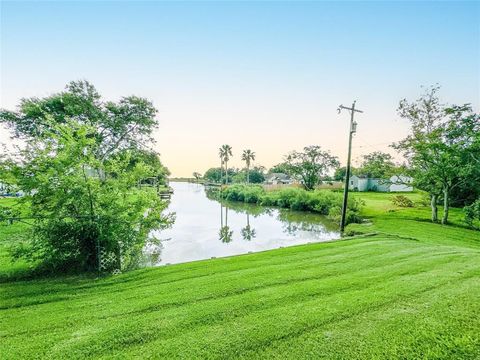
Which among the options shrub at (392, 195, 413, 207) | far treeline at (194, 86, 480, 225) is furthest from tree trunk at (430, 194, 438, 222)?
shrub at (392, 195, 413, 207)

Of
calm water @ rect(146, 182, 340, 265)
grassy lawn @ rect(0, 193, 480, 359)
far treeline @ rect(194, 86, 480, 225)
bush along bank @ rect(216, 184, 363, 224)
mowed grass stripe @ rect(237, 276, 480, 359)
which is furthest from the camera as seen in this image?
bush along bank @ rect(216, 184, 363, 224)

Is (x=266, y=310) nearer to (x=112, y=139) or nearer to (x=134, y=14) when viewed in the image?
(x=134, y=14)

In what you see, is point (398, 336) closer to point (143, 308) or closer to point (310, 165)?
point (143, 308)

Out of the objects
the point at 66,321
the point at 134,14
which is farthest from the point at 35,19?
the point at 66,321

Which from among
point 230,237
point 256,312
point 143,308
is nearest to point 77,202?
point 143,308

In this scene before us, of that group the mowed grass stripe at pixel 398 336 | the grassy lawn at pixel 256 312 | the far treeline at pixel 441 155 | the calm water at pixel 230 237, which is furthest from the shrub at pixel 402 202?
the mowed grass stripe at pixel 398 336

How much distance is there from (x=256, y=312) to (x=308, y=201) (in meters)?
20.7

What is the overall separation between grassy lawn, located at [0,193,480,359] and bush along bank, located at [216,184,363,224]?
12292 mm

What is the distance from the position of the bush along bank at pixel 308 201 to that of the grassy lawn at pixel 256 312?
484 inches

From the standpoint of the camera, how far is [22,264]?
5648 millimetres

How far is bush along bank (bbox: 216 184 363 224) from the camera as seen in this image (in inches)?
703

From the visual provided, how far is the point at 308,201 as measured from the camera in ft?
75.9

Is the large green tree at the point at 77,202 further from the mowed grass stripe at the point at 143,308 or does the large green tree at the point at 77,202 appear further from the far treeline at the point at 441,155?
the far treeline at the point at 441,155

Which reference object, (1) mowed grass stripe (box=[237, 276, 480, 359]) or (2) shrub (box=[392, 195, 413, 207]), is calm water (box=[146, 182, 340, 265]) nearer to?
(1) mowed grass stripe (box=[237, 276, 480, 359])
